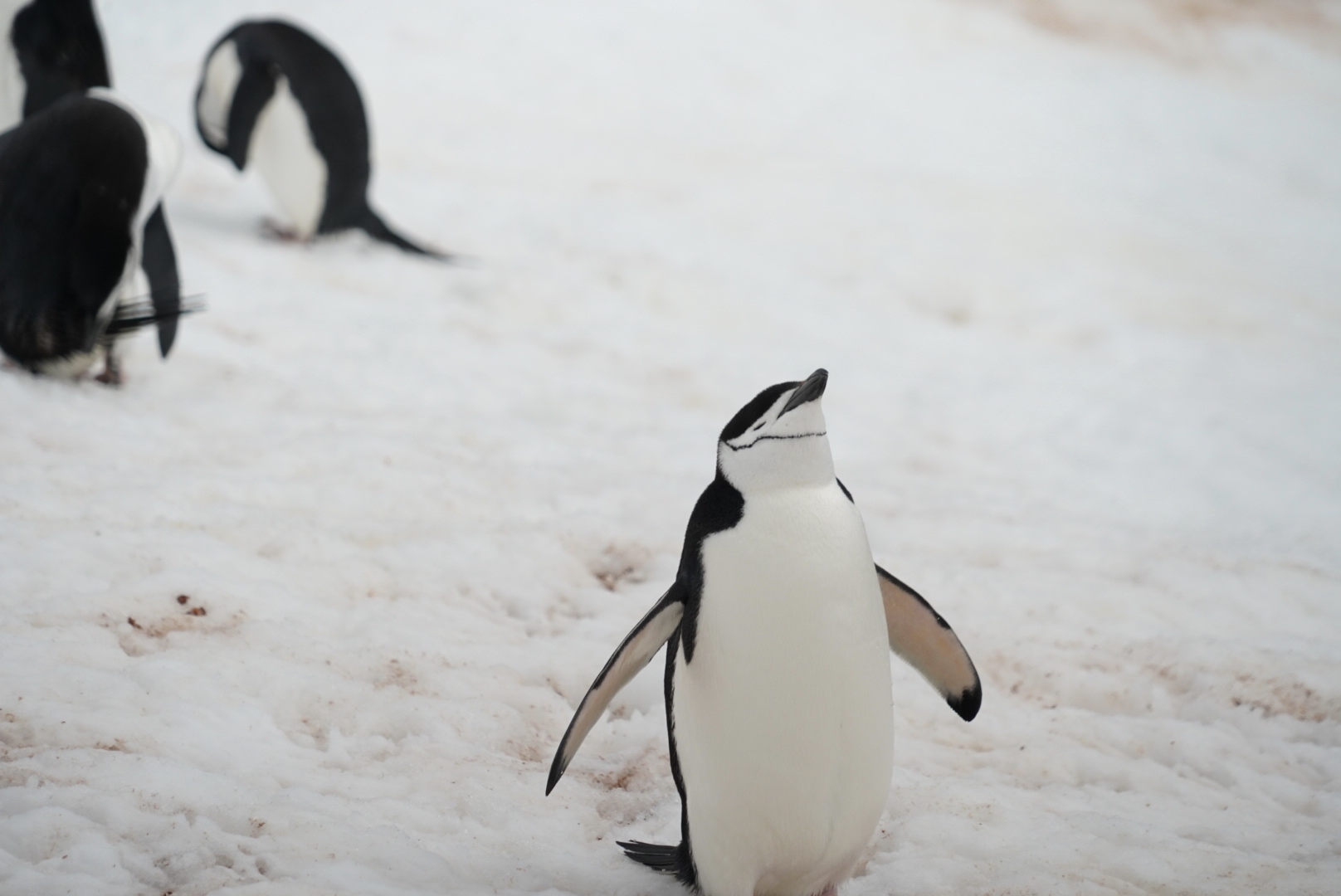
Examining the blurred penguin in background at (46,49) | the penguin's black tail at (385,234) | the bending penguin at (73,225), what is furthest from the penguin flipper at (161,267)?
the penguin's black tail at (385,234)

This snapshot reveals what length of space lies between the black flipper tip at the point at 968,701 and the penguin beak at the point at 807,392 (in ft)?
1.91

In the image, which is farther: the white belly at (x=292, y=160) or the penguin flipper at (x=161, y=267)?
the white belly at (x=292, y=160)

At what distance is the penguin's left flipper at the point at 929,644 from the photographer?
5.83ft

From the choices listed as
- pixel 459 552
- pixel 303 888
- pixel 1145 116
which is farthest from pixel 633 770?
pixel 1145 116

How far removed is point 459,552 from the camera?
2.79m

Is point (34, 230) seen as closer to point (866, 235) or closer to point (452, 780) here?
point (452, 780)

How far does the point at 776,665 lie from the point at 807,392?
0.40 meters

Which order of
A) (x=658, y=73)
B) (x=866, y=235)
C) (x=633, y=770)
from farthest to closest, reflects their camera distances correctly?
(x=658, y=73)
(x=866, y=235)
(x=633, y=770)

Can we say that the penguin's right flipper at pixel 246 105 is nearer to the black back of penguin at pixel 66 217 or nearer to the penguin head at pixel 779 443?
the black back of penguin at pixel 66 217

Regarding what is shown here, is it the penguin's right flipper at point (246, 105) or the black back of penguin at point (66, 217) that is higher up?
the black back of penguin at point (66, 217)

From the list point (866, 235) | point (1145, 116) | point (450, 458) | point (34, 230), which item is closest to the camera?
point (34, 230)

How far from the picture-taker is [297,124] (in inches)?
212

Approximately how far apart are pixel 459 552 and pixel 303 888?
130cm

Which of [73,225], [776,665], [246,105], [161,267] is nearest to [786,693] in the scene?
[776,665]
